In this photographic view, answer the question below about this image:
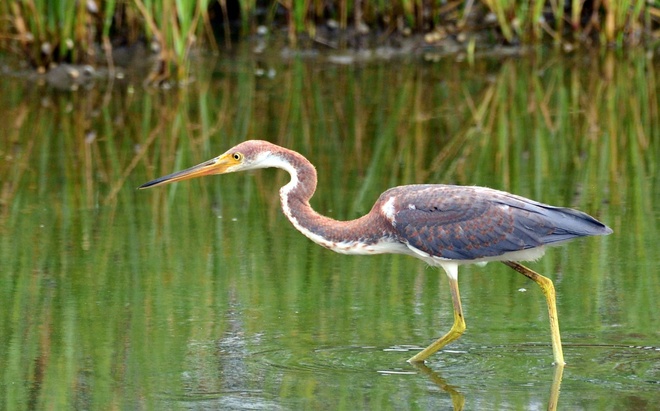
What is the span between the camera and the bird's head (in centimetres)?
626

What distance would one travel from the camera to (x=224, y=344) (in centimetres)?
619

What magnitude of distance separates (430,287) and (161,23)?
5921 mm

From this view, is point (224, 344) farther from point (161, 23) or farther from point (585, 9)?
point (585, 9)

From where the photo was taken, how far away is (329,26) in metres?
15.1

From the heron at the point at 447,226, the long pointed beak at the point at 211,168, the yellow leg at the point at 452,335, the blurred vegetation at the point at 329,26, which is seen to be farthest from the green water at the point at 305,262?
the long pointed beak at the point at 211,168

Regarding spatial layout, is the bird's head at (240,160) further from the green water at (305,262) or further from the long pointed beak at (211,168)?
the green water at (305,262)

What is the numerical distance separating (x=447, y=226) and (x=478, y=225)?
143 mm

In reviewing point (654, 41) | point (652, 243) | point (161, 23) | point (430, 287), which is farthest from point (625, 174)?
point (654, 41)

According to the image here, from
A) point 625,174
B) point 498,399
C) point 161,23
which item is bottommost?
point 498,399

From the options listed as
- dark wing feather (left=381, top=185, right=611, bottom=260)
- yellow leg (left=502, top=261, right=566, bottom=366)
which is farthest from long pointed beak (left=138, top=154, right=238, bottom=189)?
yellow leg (left=502, top=261, right=566, bottom=366)

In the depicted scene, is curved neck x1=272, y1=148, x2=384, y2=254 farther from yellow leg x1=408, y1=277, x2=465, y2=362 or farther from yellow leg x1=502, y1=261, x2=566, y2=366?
yellow leg x1=502, y1=261, x2=566, y2=366

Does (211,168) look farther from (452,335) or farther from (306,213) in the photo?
(452,335)

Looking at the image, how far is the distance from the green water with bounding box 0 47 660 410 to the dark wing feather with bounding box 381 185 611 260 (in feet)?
1.61

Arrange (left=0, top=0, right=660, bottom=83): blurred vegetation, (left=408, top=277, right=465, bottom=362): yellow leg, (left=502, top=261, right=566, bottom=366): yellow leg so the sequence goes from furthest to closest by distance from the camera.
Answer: (left=0, top=0, right=660, bottom=83): blurred vegetation → (left=408, top=277, right=465, bottom=362): yellow leg → (left=502, top=261, right=566, bottom=366): yellow leg
